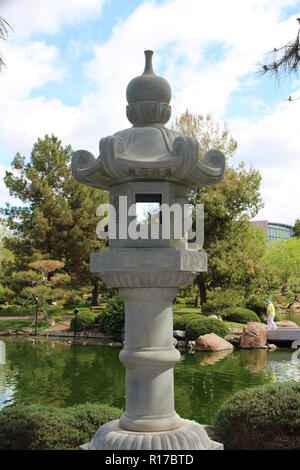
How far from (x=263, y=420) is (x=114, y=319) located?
13.9 meters

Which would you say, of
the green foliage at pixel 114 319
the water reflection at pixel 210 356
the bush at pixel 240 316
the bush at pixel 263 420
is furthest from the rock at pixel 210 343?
the bush at pixel 263 420

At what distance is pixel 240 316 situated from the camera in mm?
21719

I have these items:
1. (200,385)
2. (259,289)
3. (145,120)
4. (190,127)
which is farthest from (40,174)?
(145,120)

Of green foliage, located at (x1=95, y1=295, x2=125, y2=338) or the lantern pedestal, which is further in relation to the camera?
green foliage, located at (x1=95, y1=295, x2=125, y2=338)

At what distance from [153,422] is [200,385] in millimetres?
7067

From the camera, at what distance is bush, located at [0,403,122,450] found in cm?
551

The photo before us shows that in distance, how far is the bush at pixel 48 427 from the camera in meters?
5.51

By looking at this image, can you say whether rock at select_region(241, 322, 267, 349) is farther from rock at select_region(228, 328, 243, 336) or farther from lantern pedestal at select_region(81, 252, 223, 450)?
lantern pedestal at select_region(81, 252, 223, 450)

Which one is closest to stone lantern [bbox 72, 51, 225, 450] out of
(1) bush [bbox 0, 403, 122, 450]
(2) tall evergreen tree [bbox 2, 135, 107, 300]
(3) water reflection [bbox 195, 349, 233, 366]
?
(1) bush [bbox 0, 403, 122, 450]

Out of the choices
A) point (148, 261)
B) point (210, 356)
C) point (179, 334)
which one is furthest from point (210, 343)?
point (148, 261)

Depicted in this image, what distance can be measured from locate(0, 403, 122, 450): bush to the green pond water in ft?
9.55

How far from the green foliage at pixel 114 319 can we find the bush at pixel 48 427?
12.9m

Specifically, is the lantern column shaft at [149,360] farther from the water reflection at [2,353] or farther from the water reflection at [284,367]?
the water reflection at [2,353]

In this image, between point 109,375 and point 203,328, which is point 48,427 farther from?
point 203,328
